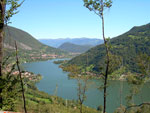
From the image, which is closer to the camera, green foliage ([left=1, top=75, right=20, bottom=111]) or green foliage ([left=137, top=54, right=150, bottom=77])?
green foliage ([left=1, top=75, right=20, bottom=111])

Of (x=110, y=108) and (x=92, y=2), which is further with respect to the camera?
(x=110, y=108)

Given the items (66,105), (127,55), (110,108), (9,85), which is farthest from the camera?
(127,55)

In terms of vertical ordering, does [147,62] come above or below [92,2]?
below

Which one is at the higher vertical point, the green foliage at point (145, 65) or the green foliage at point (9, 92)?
the green foliage at point (145, 65)

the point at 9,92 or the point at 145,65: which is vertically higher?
the point at 145,65

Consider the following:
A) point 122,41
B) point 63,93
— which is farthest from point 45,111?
point 122,41

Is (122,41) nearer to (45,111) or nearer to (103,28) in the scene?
(45,111)

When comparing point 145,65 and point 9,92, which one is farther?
point 145,65

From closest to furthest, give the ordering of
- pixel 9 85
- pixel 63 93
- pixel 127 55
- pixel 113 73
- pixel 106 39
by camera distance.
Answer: pixel 9 85 < pixel 106 39 < pixel 113 73 < pixel 63 93 < pixel 127 55

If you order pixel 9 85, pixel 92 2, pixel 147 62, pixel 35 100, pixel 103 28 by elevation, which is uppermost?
pixel 92 2

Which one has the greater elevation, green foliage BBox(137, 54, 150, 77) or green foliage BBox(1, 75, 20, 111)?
green foliage BBox(137, 54, 150, 77)

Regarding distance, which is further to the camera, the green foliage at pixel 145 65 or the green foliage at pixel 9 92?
the green foliage at pixel 145 65
